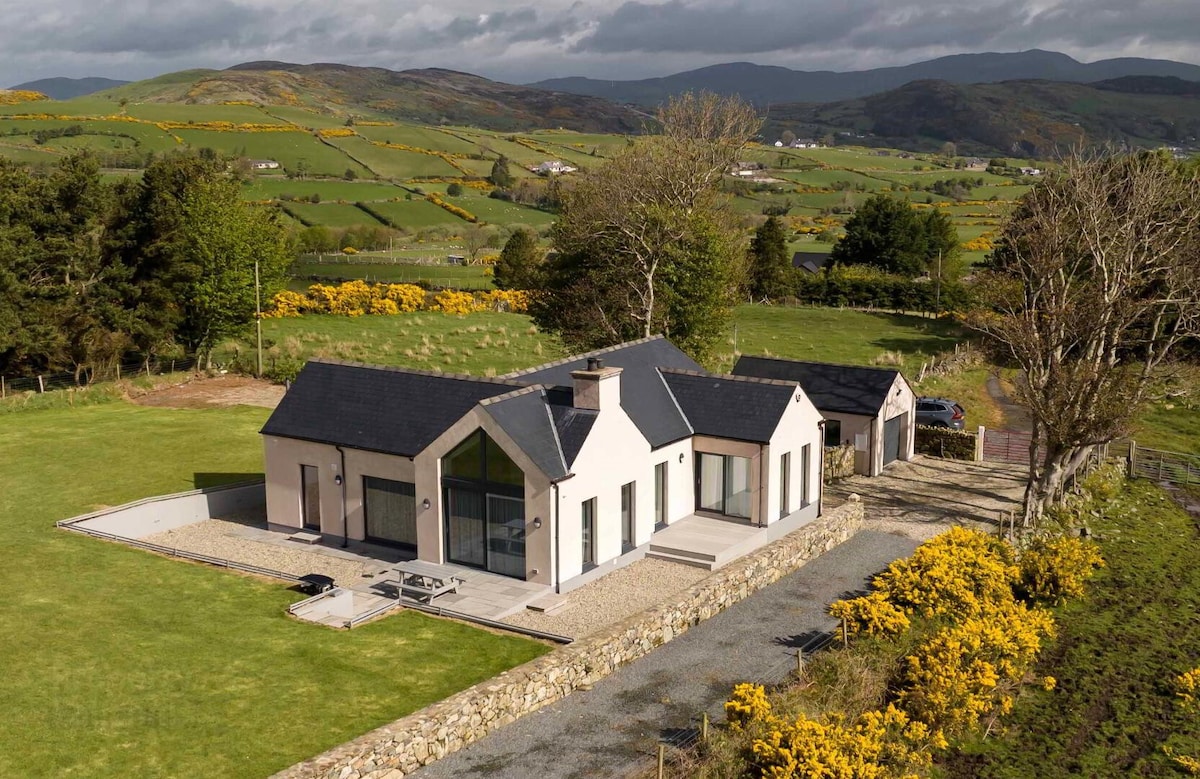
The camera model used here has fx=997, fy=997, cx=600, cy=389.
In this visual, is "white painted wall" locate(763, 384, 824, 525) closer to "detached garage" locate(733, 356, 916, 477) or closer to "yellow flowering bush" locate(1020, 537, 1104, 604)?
"detached garage" locate(733, 356, 916, 477)

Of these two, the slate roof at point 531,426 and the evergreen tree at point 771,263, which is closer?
the slate roof at point 531,426

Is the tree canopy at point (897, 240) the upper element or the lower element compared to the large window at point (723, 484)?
upper

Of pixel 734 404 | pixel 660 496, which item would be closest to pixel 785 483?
pixel 734 404

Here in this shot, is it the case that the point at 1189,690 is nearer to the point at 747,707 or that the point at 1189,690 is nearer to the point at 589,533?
the point at 747,707

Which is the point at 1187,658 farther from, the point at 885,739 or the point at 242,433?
the point at 242,433

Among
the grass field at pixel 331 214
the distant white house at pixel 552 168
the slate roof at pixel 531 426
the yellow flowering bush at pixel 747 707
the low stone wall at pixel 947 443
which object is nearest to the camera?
the yellow flowering bush at pixel 747 707

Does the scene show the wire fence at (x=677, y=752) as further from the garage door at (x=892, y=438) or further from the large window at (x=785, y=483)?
the garage door at (x=892, y=438)

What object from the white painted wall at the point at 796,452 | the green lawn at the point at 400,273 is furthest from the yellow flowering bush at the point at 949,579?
the green lawn at the point at 400,273
